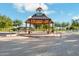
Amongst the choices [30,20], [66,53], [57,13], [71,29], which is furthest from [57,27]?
[66,53]

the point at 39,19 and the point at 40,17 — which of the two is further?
the point at 39,19

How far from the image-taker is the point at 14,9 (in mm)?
8383

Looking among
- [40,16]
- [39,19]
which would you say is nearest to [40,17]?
[40,16]

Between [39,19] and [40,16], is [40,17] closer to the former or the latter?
[40,16]

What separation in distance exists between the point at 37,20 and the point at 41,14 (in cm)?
56

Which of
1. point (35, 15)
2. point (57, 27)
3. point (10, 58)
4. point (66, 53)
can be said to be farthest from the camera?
point (57, 27)

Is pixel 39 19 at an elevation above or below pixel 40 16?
below

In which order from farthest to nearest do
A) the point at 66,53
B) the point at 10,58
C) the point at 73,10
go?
the point at 73,10 → the point at 66,53 → the point at 10,58

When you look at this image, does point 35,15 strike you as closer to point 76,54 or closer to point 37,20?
point 37,20

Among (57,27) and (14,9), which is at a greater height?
(14,9)

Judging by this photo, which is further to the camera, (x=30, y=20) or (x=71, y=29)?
(x=71, y=29)

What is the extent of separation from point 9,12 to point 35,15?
1498mm

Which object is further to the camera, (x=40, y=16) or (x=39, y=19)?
(x=39, y=19)

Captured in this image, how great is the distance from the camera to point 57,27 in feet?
37.5
